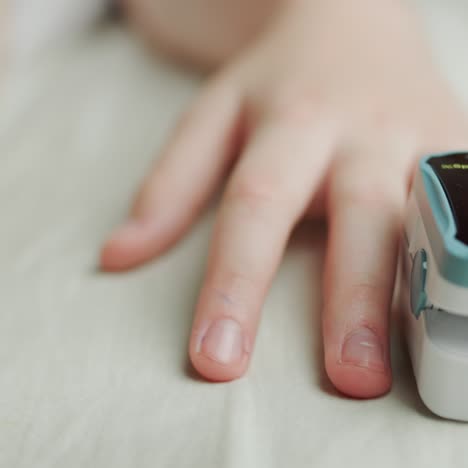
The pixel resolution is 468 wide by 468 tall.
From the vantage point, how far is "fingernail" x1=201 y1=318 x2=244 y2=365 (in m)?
0.42

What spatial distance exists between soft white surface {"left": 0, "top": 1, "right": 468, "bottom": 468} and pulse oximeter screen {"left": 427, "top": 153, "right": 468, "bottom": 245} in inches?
4.3

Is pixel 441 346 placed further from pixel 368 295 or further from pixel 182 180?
pixel 182 180

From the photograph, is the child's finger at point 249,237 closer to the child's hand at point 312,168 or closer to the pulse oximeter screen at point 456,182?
the child's hand at point 312,168

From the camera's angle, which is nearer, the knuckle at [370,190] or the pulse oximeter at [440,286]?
the pulse oximeter at [440,286]

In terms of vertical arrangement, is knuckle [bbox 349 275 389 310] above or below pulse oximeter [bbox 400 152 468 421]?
below

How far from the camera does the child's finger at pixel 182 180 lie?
21.9 inches

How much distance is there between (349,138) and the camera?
1.93ft

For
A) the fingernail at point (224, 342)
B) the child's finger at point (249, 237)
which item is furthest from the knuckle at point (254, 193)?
the fingernail at point (224, 342)

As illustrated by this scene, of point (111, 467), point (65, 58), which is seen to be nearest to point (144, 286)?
point (111, 467)

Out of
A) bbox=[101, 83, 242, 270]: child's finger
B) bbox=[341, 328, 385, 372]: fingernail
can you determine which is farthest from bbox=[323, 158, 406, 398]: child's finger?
bbox=[101, 83, 242, 270]: child's finger

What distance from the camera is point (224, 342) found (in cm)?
43

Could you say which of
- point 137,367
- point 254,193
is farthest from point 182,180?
point 137,367

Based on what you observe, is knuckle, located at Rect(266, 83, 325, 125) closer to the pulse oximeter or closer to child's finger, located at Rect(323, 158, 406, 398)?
child's finger, located at Rect(323, 158, 406, 398)

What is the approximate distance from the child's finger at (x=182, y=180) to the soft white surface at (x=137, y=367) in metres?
0.02
